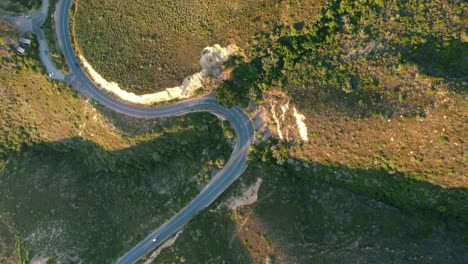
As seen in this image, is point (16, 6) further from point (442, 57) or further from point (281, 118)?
point (442, 57)

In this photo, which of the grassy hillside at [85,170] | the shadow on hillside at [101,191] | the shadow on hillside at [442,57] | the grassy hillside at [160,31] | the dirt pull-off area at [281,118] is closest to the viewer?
the shadow on hillside at [442,57]

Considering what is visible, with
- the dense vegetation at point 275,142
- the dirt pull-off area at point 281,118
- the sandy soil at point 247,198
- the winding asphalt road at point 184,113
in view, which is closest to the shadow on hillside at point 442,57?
the dense vegetation at point 275,142

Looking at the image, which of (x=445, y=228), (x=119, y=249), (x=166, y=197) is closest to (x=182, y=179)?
(x=166, y=197)

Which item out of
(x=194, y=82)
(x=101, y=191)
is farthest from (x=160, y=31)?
(x=101, y=191)

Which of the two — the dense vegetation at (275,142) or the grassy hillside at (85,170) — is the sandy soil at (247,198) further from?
the grassy hillside at (85,170)

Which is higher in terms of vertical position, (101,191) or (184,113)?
(184,113)

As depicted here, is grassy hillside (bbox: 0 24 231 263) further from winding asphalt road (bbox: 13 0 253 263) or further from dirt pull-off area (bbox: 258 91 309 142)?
dirt pull-off area (bbox: 258 91 309 142)
